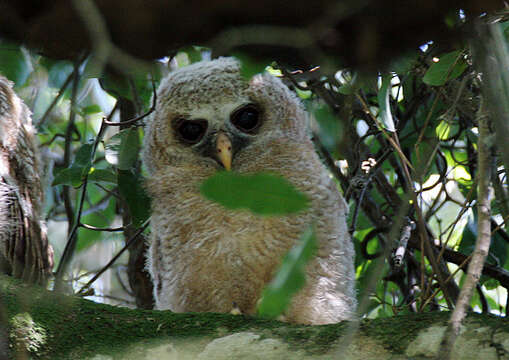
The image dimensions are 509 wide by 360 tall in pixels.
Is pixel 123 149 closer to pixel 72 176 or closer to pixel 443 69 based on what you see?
pixel 72 176

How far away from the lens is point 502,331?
1.19 metres

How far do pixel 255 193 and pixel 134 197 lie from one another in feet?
5.08

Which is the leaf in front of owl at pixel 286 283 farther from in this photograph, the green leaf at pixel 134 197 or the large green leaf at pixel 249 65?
the green leaf at pixel 134 197

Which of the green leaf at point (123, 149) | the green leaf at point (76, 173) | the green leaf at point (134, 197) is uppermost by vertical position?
the green leaf at point (123, 149)

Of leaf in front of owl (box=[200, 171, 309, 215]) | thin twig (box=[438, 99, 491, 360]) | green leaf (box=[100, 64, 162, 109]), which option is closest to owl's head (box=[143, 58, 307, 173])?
green leaf (box=[100, 64, 162, 109])

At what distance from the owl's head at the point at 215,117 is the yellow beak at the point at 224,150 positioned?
0.05ft

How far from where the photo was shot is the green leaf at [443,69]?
206 centimetres

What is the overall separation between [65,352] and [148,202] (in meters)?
0.99

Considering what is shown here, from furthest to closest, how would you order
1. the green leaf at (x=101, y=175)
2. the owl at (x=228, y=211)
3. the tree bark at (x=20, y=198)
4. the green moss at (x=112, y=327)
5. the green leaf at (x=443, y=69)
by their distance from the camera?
1. the tree bark at (x=20, y=198)
2. the green leaf at (x=101, y=175)
3. the owl at (x=228, y=211)
4. the green leaf at (x=443, y=69)
5. the green moss at (x=112, y=327)

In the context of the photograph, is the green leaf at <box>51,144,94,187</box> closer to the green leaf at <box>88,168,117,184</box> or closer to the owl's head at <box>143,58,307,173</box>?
the green leaf at <box>88,168,117,184</box>

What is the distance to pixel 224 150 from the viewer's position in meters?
2.31

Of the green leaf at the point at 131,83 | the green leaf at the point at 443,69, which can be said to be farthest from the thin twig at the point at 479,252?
the green leaf at the point at 443,69

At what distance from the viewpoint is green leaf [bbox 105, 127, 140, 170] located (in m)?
2.35

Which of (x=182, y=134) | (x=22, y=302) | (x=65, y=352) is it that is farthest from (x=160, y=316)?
(x=182, y=134)
